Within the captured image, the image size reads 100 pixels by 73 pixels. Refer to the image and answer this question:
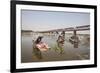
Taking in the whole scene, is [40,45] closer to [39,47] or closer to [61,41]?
[39,47]

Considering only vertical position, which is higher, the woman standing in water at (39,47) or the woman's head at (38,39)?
the woman's head at (38,39)

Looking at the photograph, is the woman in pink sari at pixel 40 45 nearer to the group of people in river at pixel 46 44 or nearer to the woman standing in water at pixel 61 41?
the group of people in river at pixel 46 44

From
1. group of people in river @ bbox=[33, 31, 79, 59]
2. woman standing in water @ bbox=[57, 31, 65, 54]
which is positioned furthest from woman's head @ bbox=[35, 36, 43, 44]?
woman standing in water @ bbox=[57, 31, 65, 54]

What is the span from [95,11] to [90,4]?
3.6 inches

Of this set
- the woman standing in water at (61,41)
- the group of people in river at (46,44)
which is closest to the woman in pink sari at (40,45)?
the group of people in river at (46,44)

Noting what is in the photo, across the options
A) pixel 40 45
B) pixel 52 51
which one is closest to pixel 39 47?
pixel 40 45

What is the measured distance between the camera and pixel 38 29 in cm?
179

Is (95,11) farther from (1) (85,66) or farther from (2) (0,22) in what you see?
(2) (0,22)

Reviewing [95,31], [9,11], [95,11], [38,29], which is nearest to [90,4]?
[95,11]

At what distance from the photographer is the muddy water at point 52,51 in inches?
68.9

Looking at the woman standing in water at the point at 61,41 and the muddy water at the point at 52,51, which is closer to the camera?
the muddy water at the point at 52,51

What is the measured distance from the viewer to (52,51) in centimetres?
183

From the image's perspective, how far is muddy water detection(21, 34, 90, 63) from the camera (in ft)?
5.74

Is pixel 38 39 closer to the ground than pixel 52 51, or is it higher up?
higher up
